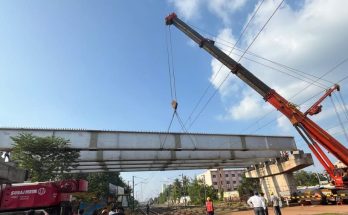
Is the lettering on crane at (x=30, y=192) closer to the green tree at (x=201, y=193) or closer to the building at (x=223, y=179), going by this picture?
the green tree at (x=201, y=193)

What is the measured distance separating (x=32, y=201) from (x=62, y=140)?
9.59 m

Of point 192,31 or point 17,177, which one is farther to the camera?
point 192,31

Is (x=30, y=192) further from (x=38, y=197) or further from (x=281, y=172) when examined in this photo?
(x=281, y=172)

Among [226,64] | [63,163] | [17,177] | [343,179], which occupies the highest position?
[226,64]

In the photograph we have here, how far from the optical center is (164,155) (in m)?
28.1

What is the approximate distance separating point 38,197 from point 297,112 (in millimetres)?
14434

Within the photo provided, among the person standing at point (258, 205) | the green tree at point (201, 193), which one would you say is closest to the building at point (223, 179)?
the green tree at point (201, 193)

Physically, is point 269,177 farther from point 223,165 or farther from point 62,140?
point 62,140

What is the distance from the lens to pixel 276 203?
47.5 ft

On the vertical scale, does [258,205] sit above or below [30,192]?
below

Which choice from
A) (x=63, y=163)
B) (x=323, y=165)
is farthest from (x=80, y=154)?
(x=323, y=165)

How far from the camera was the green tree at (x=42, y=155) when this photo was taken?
21.2 meters

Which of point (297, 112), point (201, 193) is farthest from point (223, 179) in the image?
point (297, 112)

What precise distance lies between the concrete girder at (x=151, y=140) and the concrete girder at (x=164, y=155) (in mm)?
3810
